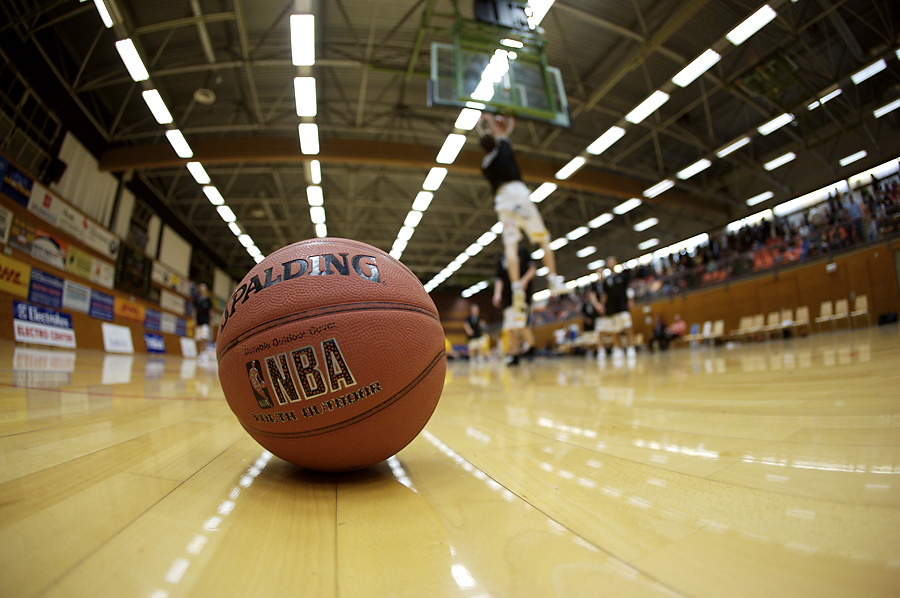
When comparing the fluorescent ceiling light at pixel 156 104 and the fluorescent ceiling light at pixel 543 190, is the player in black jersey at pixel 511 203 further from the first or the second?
the fluorescent ceiling light at pixel 543 190

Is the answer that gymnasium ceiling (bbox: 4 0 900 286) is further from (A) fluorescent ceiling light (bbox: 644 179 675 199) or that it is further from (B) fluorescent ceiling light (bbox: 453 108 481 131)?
(B) fluorescent ceiling light (bbox: 453 108 481 131)

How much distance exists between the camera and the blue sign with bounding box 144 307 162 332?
1285 centimetres

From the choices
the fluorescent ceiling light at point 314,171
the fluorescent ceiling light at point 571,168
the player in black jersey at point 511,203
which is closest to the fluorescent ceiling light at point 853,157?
the fluorescent ceiling light at point 571,168

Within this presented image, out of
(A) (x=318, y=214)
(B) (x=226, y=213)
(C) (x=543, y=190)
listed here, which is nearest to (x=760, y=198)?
(C) (x=543, y=190)

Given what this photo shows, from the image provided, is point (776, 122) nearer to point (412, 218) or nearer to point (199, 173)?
point (412, 218)

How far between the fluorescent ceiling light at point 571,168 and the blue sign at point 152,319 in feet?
43.1

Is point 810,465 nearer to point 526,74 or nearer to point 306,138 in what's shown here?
point 526,74

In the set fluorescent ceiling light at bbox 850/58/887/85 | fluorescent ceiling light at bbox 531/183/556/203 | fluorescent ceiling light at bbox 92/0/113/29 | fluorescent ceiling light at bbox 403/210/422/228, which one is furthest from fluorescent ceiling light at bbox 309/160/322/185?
fluorescent ceiling light at bbox 850/58/887/85

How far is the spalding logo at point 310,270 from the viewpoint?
35.2 inches

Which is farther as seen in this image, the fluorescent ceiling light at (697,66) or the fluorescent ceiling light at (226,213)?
the fluorescent ceiling light at (226,213)

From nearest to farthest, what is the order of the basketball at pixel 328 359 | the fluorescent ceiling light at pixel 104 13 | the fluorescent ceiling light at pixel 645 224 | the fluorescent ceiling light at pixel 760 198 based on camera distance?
the basketball at pixel 328 359, the fluorescent ceiling light at pixel 104 13, the fluorescent ceiling light at pixel 760 198, the fluorescent ceiling light at pixel 645 224

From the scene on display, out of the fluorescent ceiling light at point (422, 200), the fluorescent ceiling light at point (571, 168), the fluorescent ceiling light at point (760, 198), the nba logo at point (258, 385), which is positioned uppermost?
the fluorescent ceiling light at point (422, 200)

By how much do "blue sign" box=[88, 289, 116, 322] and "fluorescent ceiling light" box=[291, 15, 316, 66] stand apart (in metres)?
8.11

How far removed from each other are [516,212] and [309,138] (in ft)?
23.2
